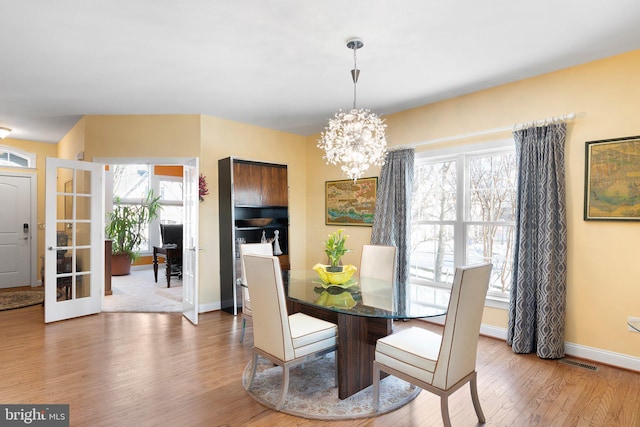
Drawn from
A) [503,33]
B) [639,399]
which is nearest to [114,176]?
[503,33]

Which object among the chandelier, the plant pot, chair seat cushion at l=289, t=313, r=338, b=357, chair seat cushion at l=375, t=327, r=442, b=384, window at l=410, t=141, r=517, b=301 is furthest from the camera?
the plant pot

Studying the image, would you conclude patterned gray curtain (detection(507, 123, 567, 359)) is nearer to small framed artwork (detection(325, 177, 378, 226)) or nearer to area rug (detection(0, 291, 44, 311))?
small framed artwork (detection(325, 177, 378, 226))

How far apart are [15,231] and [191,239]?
3.99 m

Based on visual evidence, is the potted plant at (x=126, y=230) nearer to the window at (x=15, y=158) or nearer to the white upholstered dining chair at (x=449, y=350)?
the window at (x=15, y=158)

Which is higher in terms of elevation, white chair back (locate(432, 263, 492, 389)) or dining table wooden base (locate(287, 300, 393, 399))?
white chair back (locate(432, 263, 492, 389))

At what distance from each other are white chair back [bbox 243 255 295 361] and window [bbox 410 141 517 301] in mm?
2539

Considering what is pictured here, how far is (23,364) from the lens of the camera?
9.81 ft

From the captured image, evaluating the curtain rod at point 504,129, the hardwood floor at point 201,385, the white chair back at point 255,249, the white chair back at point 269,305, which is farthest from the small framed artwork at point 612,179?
the white chair back at point 255,249

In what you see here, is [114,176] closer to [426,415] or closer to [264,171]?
[264,171]

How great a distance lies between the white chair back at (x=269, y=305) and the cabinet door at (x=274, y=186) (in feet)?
8.78

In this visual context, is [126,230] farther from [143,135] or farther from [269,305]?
[269,305]

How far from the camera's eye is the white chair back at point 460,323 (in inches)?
74.7

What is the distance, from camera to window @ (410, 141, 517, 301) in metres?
3.74

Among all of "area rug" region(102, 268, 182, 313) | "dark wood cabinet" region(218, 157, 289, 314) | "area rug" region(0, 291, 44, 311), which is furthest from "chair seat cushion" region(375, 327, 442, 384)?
"area rug" region(0, 291, 44, 311)
